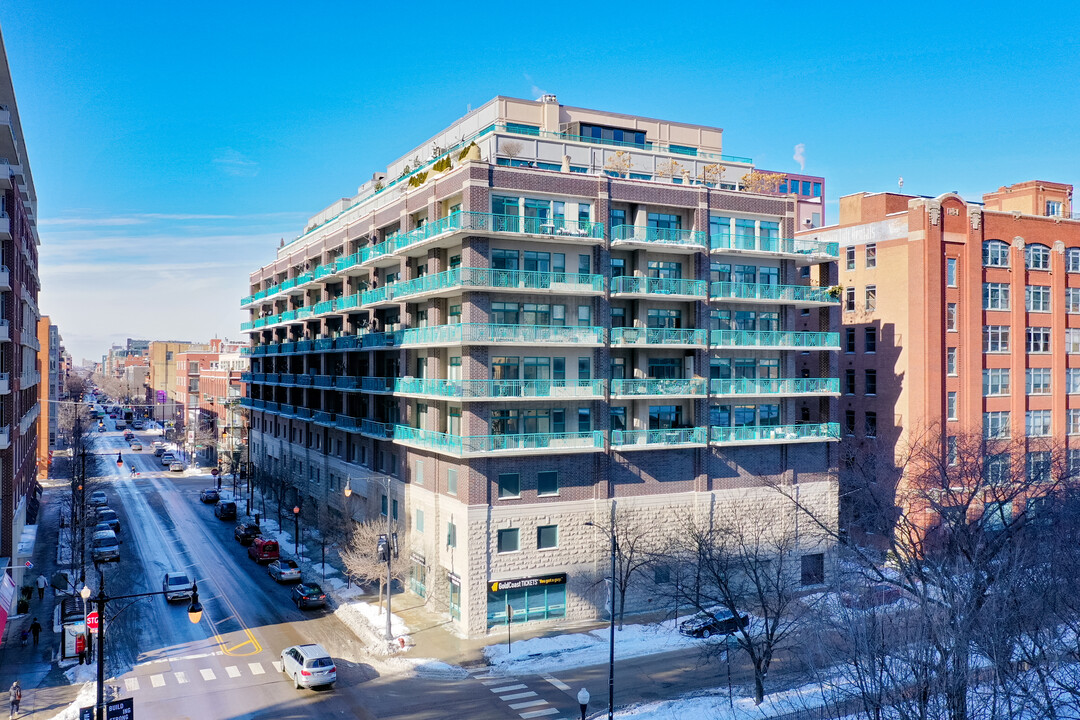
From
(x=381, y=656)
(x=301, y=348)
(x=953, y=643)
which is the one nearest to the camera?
(x=953, y=643)

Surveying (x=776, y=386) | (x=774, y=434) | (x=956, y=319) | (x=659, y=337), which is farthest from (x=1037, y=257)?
(x=659, y=337)

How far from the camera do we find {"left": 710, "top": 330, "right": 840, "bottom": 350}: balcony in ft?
149

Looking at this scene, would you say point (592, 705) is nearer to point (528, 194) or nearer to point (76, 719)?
point (76, 719)

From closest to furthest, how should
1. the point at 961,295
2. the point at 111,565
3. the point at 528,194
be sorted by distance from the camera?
1. the point at 528,194
2. the point at 111,565
3. the point at 961,295

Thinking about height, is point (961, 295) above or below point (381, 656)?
above

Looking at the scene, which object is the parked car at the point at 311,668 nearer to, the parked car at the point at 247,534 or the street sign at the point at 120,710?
the street sign at the point at 120,710

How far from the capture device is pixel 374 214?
51.8 m

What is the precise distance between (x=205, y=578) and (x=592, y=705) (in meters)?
28.6

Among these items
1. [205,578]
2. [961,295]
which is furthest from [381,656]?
[961,295]

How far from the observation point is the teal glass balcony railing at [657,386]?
4272 centimetres

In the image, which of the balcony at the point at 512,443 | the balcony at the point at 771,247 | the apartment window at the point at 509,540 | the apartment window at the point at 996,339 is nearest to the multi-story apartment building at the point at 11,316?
the balcony at the point at 512,443

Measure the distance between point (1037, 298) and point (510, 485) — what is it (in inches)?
1718

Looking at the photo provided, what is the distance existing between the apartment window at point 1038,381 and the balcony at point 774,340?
21.4m

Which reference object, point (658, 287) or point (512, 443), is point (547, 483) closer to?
point (512, 443)
